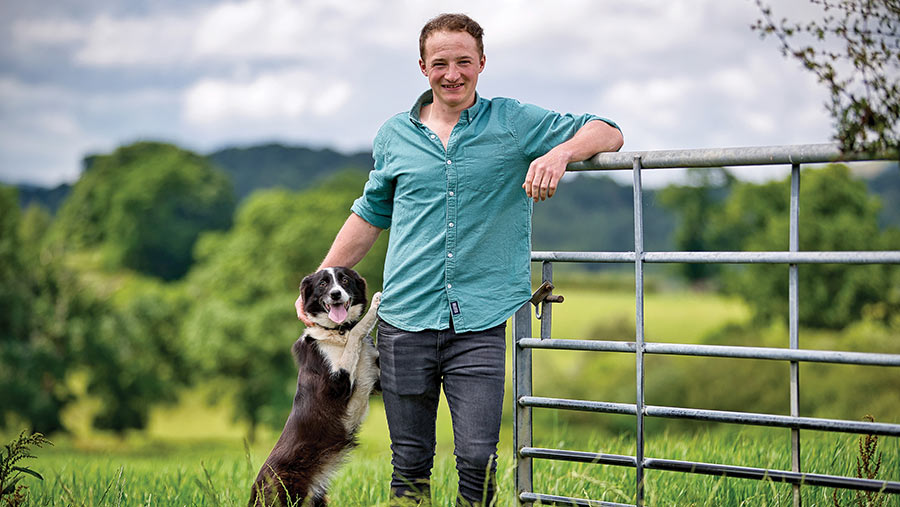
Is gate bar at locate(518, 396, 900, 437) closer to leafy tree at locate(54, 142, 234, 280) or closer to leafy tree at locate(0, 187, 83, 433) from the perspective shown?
leafy tree at locate(0, 187, 83, 433)

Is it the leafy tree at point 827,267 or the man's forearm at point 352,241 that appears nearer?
the man's forearm at point 352,241

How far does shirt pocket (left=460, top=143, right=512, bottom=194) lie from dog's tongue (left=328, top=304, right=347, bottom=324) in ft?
3.01

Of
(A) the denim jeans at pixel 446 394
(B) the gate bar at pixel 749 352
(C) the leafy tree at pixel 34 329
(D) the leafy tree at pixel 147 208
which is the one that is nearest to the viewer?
(B) the gate bar at pixel 749 352

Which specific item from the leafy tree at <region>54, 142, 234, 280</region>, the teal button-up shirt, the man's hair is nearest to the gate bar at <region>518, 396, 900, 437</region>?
the teal button-up shirt

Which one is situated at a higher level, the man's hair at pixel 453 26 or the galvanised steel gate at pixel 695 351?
the man's hair at pixel 453 26

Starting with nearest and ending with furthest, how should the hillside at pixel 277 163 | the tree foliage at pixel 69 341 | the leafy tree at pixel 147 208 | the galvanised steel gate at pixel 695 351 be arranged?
the galvanised steel gate at pixel 695 351 < the tree foliage at pixel 69 341 < the leafy tree at pixel 147 208 < the hillside at pixel 277 163

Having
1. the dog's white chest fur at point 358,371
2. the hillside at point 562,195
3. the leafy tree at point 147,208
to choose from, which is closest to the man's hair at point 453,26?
the dog's white chest fur at point 358,371

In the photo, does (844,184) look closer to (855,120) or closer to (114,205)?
(114,205)

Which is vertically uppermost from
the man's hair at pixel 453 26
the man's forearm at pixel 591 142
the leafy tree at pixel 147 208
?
the leafy tree at pixel 147 208

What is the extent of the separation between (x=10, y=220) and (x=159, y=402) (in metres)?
8.21

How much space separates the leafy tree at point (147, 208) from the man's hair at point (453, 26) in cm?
3683

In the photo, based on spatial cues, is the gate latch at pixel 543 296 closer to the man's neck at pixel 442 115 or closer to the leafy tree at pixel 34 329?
the man's neck at pixel 442 115

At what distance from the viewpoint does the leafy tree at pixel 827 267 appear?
32.2m

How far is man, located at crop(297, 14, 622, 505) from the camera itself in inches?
117
